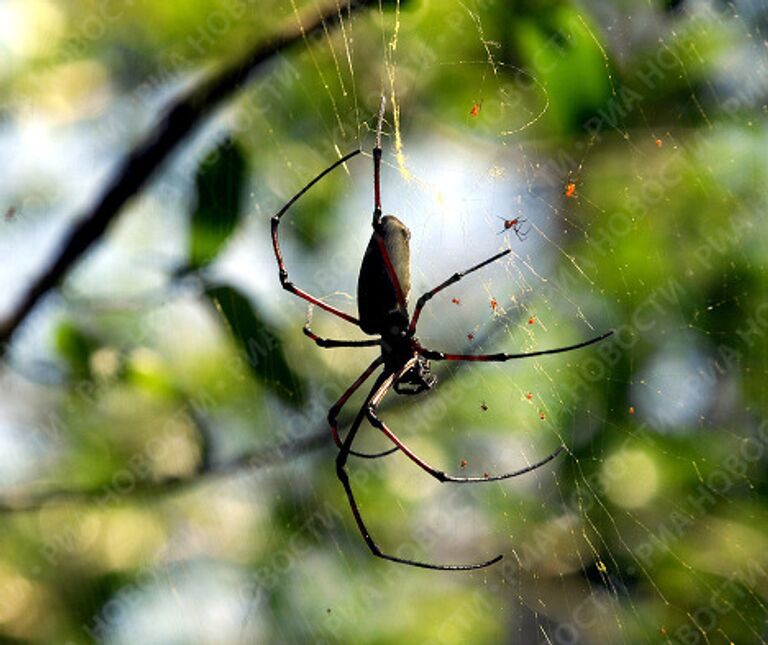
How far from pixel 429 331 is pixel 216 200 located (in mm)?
850

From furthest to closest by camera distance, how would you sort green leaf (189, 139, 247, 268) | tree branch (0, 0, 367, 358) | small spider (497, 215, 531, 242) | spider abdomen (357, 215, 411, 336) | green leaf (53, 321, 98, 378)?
green leaf (53, 321, 98, 378)
green leaf (189, 139, 247, 268)
small spider (497, 215, 531, 242)
tree branch (0, 0, 367, 358)
spider abdomen (357, 215, 411, 336)

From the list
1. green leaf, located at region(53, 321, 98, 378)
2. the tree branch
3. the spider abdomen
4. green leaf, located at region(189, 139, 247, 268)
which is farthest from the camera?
green leaf, located at region(53, 321, 98, 378)

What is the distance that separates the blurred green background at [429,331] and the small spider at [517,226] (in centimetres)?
2

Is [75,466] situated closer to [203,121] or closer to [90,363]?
[90,363]

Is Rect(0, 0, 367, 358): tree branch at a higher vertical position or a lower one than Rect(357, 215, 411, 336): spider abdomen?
higher

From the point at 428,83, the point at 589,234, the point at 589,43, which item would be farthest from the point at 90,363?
the point at 589,43

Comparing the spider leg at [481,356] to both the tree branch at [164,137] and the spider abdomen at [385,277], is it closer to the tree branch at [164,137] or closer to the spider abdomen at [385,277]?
the spider abdomen at [385,277]

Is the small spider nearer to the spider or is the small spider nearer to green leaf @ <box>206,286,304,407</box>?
the spider

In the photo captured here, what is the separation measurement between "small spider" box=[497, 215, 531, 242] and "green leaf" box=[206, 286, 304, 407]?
755mm

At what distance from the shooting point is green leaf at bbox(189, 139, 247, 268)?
2646 millimetres

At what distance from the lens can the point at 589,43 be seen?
212cm

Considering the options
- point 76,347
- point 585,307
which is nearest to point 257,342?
point 76,347

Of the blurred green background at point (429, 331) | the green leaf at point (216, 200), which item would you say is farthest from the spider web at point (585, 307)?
the green leaf at point (216, 200)

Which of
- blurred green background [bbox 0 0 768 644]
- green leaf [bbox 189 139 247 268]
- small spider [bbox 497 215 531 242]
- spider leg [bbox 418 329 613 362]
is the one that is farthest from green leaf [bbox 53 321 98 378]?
small spider [bbox 497 215 531 242]
